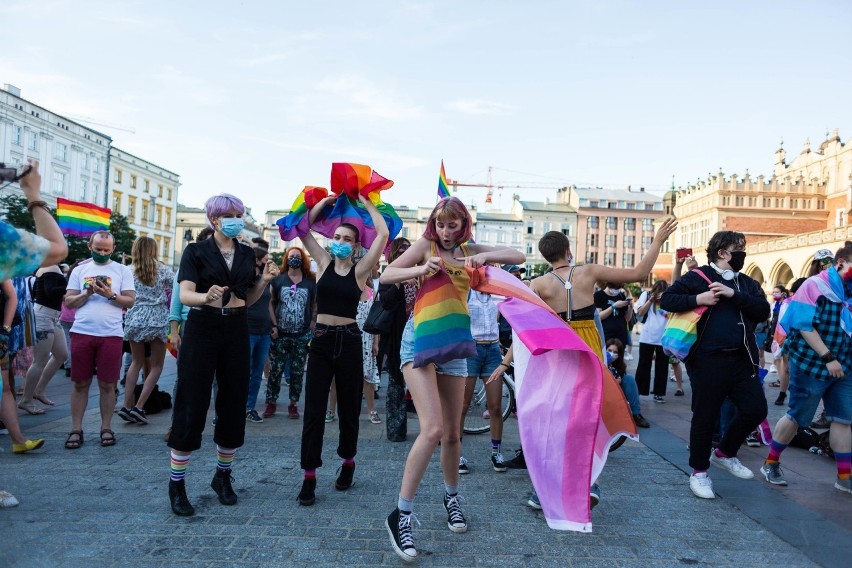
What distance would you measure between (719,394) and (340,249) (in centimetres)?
317

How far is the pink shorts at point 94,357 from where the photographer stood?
6133 millimetres

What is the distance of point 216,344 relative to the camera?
14.6 ft

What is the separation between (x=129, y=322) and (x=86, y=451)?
67.2 inches

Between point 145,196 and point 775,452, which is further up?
point 145,196

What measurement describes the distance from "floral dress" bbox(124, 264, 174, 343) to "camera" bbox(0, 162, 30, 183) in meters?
3.97

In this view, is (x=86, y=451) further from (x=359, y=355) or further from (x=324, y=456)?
(x=359, y=355)

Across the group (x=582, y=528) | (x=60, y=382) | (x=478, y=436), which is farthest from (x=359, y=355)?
(x=60, y=382)

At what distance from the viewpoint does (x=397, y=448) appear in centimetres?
640

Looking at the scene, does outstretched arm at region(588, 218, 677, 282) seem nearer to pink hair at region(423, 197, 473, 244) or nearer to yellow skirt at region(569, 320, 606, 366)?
yellow skirt at region(569, 320, 606, 366)

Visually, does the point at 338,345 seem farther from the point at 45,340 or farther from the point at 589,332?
the point at 45,340

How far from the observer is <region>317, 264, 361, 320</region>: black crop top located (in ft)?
15.5

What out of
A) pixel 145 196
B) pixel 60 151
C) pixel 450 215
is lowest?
pixel 450 215

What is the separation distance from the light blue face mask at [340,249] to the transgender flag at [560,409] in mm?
1173

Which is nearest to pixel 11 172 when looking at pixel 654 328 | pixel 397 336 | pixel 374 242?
pixel 374 242
